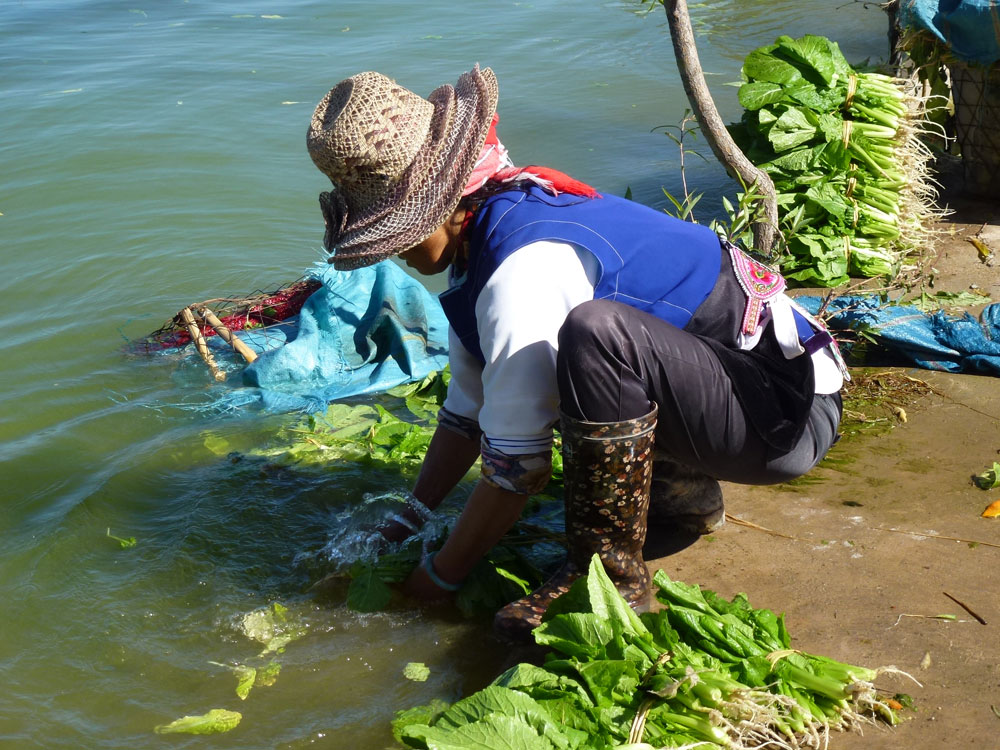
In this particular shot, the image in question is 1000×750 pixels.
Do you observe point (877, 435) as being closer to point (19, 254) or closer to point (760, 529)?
point (760, 529)

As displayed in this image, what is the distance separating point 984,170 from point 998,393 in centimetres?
224

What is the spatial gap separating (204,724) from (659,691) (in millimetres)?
1092

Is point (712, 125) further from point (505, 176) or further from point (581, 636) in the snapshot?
point (581, 636)

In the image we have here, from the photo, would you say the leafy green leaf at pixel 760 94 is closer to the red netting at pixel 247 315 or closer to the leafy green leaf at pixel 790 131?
the leafy green leaf at pixel 790 131

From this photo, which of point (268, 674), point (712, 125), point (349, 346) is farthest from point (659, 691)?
point (712, 125)

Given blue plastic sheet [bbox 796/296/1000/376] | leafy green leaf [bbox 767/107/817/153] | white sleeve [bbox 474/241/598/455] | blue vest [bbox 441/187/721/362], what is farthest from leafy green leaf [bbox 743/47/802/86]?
white sleeve [bbox 474/241/598/455]

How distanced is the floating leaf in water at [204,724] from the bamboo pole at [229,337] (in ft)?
7.15

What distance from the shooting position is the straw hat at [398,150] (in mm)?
2191

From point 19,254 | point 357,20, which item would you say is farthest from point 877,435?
point 357,20

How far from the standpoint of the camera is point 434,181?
7.30 feet

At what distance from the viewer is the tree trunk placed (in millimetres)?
4145

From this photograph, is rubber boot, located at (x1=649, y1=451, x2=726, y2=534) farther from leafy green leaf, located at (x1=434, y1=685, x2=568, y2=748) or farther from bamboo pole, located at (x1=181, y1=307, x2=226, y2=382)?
bamboo pole, located at (x1=181, y1=307, x2=226, y2=382)

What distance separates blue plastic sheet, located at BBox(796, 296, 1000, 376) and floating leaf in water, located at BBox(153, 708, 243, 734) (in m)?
2.52

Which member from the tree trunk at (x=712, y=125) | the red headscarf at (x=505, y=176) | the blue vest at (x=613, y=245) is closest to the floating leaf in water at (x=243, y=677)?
the blue vest at (x=613, y=245)
